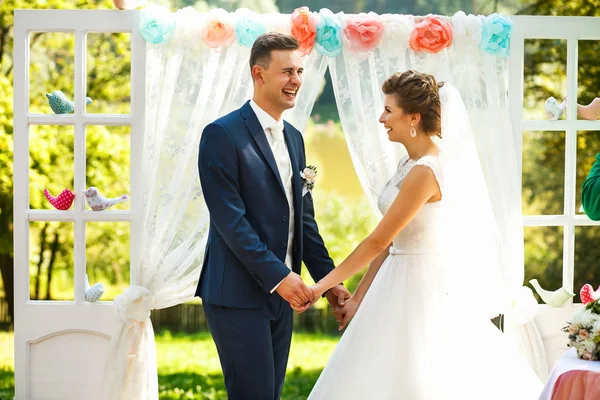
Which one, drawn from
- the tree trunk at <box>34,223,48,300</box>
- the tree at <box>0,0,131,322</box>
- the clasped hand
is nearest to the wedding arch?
the clasped hand

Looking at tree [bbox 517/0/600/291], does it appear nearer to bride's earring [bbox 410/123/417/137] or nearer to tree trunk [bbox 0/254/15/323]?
bride's earring [bbox 410/123/417/137]

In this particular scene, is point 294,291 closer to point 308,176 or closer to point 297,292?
point 297,292

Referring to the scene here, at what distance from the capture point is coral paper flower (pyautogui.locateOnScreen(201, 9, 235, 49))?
3930 mm

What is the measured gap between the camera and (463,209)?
3.03 meters

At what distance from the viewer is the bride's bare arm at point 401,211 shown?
2908 millimetres

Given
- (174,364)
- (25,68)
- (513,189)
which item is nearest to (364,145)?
(513,189)

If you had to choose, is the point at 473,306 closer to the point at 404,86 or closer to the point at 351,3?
the point at 404,86

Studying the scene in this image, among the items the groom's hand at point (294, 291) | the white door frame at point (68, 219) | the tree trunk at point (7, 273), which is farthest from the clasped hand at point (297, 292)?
the tree trunk at point (7, 273)

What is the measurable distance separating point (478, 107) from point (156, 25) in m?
1.66

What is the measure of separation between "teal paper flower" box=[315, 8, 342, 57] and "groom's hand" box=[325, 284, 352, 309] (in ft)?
4.22

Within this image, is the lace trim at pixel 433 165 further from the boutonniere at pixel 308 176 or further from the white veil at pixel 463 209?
the boutonniere at pixel 308 176

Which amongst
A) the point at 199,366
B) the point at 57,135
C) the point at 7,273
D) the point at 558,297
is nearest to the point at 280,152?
the point at 558,297

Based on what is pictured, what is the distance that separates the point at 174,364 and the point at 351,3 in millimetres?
4544

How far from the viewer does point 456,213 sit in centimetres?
303
